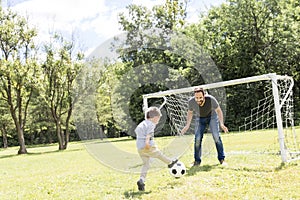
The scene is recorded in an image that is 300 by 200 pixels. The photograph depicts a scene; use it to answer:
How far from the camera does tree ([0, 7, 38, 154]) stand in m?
26.5

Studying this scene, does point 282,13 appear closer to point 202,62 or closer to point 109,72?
point 202,62

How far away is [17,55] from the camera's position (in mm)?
27234

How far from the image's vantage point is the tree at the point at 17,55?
1043 inches

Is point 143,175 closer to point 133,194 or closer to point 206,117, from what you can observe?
point 133,194

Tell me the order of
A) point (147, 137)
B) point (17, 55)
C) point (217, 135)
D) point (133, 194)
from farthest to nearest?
1. point (17, 55)
2. point (217, 135)
3. point (133, 194)
4. point (147, 137)

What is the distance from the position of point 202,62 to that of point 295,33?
790cm

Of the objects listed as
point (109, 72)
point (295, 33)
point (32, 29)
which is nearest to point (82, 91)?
point (109, 72)

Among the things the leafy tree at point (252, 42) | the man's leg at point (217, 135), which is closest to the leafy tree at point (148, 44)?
the leafy tree at point (252, 42)

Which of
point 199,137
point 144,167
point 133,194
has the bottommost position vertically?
point 133,194

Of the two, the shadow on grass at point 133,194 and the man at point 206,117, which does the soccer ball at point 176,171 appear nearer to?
the shadow on grass at point 133,194

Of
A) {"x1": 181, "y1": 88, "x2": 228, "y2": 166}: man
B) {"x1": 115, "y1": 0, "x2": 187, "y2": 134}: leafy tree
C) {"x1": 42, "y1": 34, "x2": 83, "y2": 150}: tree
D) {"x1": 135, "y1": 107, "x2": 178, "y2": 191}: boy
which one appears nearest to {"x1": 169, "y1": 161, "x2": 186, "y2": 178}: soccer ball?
{"x1": 135, "y1": 107, "x2": 178, "y2": 191}: boy

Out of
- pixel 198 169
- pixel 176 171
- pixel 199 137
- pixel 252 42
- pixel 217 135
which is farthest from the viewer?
pixel 252 42

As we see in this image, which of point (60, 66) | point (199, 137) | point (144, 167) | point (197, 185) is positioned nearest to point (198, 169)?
point (199, 137)

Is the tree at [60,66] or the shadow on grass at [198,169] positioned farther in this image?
the tree at [60,66]
